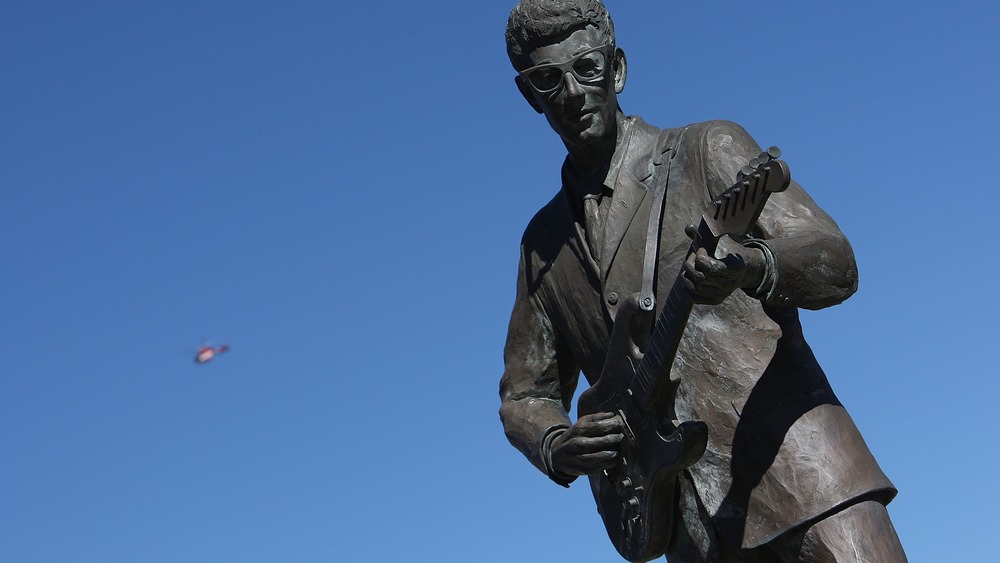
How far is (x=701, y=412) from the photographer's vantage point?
6957 millimetres

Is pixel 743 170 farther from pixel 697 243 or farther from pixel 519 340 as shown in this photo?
pixel 519 340

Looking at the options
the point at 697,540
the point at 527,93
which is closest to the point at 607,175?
the point at 527,93

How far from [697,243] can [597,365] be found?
1.26 metres

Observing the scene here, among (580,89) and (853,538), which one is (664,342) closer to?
(853,538)

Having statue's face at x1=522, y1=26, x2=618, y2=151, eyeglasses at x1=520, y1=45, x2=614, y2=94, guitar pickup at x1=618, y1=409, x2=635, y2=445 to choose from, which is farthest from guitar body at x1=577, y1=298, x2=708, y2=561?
eyeglasses at x1=520, y1=45, x2=614, y2=94

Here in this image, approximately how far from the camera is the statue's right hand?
712cm

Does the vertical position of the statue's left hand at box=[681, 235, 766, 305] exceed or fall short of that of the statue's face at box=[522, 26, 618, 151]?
it falls short

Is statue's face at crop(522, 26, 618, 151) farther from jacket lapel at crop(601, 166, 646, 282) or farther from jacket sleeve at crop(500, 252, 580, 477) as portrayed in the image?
jacket sleeve at crop(500, 252, 580, 477)

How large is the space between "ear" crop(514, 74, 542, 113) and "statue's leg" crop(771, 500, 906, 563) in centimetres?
219

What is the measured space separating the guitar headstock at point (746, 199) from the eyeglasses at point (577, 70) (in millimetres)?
1198

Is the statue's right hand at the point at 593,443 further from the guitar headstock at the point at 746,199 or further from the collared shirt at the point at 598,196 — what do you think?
the guitar headstock at the point at 746,199

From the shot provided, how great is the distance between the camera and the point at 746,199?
6.25 m

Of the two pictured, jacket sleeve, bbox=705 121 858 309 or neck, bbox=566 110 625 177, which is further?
neck, bbox=566 110 625 177

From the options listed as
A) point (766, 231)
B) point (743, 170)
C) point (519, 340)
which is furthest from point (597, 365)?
point (743, 170)
